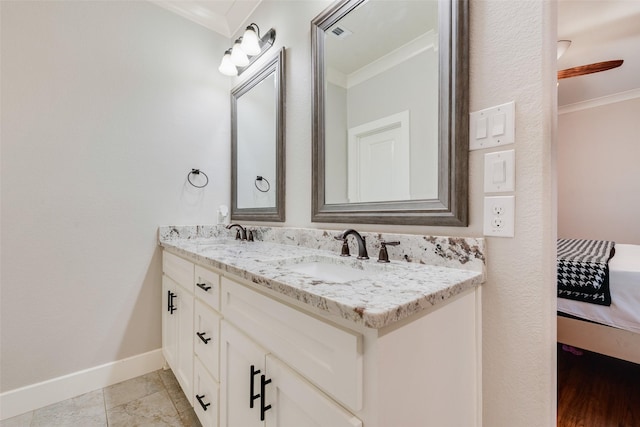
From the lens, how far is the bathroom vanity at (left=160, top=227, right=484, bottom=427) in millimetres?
529

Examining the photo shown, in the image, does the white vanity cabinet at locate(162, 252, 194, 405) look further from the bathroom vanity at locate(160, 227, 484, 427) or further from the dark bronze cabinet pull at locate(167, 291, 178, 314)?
the bathroom vanity at locate(160, 227, 484, 427)

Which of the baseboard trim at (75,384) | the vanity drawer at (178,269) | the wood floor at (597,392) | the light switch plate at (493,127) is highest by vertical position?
the light switch plate at (493,127)

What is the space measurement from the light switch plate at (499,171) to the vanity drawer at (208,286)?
96cm

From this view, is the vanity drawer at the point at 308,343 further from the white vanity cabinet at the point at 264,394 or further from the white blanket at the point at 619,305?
the white blanket at the point at 619,305

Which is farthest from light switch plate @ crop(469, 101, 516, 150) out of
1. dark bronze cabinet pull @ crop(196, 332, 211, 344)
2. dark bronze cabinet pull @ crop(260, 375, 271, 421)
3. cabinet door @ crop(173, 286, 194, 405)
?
cabinet door @ crop(173, 286, 194, 405)

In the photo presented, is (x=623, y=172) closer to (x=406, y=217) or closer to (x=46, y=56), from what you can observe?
(x=406, y=217)

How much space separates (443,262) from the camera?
0.89 metres

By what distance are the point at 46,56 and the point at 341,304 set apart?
6.72 feet

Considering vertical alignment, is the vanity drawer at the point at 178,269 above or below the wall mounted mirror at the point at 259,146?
below

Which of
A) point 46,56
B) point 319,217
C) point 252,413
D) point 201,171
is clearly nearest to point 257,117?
point 201,171

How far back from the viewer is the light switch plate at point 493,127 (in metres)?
0.78

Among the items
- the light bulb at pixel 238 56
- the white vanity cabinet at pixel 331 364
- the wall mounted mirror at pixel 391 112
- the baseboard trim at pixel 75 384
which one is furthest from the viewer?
the light bulb at pixel 238 56

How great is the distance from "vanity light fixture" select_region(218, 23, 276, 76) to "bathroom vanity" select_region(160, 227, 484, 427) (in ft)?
4.36

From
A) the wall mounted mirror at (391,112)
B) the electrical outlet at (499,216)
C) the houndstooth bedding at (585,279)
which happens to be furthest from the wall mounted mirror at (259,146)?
the houndstooth bedding at (585,279)
